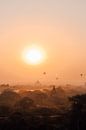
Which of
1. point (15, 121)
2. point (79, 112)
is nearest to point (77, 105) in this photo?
point (79, 112)

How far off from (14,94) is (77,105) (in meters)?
55.2

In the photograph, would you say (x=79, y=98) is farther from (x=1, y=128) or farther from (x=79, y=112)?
(x=1, y=128)

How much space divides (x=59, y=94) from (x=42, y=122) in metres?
63.3

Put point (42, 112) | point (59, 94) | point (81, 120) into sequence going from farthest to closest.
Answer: point (59, 94) < point (42, 112) < point (81, 120)

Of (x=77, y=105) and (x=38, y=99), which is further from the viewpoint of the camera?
(x=38, y=99)

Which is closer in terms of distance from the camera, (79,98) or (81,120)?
(81,120)

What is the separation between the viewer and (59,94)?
396ft

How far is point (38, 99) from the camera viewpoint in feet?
343

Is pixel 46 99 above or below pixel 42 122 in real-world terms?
above

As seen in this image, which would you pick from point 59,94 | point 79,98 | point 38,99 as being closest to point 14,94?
point 38,99

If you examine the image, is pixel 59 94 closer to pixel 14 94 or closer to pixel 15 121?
pixel 14 94

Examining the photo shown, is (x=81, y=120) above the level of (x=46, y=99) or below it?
below

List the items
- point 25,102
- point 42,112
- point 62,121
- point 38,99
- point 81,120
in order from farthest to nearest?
point 38,99 < point 25,102 < point 42,112 < point 62,121 < point 81,120

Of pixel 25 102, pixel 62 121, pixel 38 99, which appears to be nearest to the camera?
pixel 62 121
